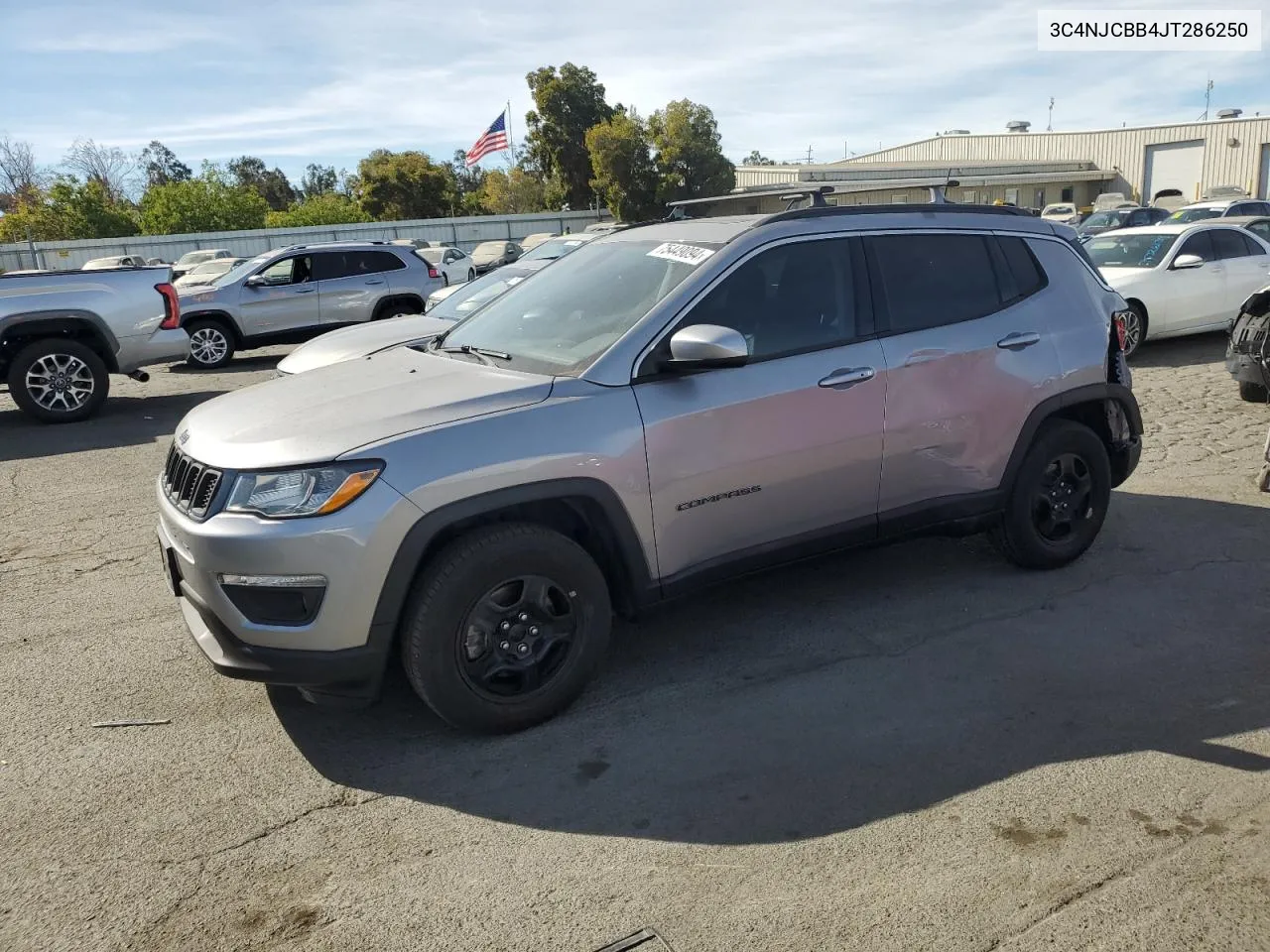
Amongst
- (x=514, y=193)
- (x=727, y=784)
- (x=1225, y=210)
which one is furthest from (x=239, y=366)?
(x=514, y=193)

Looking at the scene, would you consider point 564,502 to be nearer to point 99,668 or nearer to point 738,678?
point 738,678

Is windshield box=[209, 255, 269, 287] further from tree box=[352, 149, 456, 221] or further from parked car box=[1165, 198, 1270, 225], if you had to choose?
tree box=[352, 149, 456, 221]

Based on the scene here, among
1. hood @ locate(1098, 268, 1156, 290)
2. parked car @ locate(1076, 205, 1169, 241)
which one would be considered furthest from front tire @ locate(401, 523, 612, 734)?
parked car @ locate(1076, 205, 1169, 241)

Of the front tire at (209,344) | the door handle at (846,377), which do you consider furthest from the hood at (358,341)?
the front tire at (209,344)

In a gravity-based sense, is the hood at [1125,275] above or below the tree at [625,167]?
below

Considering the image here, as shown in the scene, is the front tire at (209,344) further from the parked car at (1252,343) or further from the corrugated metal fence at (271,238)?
the corrugated metal fence at (271,238)

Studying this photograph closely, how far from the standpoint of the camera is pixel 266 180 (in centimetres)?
9719

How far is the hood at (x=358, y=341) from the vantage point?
8398mm

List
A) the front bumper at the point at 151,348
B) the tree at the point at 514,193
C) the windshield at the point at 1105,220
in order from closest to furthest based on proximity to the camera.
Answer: the front bumper at the point at 151,348 < the windshield at the point at 1105,220 < the tree at the point at 514,193

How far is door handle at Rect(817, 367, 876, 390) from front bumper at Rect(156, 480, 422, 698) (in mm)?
1866

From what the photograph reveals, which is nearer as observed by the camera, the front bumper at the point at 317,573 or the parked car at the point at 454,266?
the front bumper at the point at 317,573

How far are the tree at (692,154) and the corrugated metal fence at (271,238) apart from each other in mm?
5298

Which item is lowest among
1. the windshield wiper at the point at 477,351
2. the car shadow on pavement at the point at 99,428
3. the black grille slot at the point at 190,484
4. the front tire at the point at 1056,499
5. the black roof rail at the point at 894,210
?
the car shadow on pavement at the point at 99,428

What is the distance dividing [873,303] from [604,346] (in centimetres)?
134
